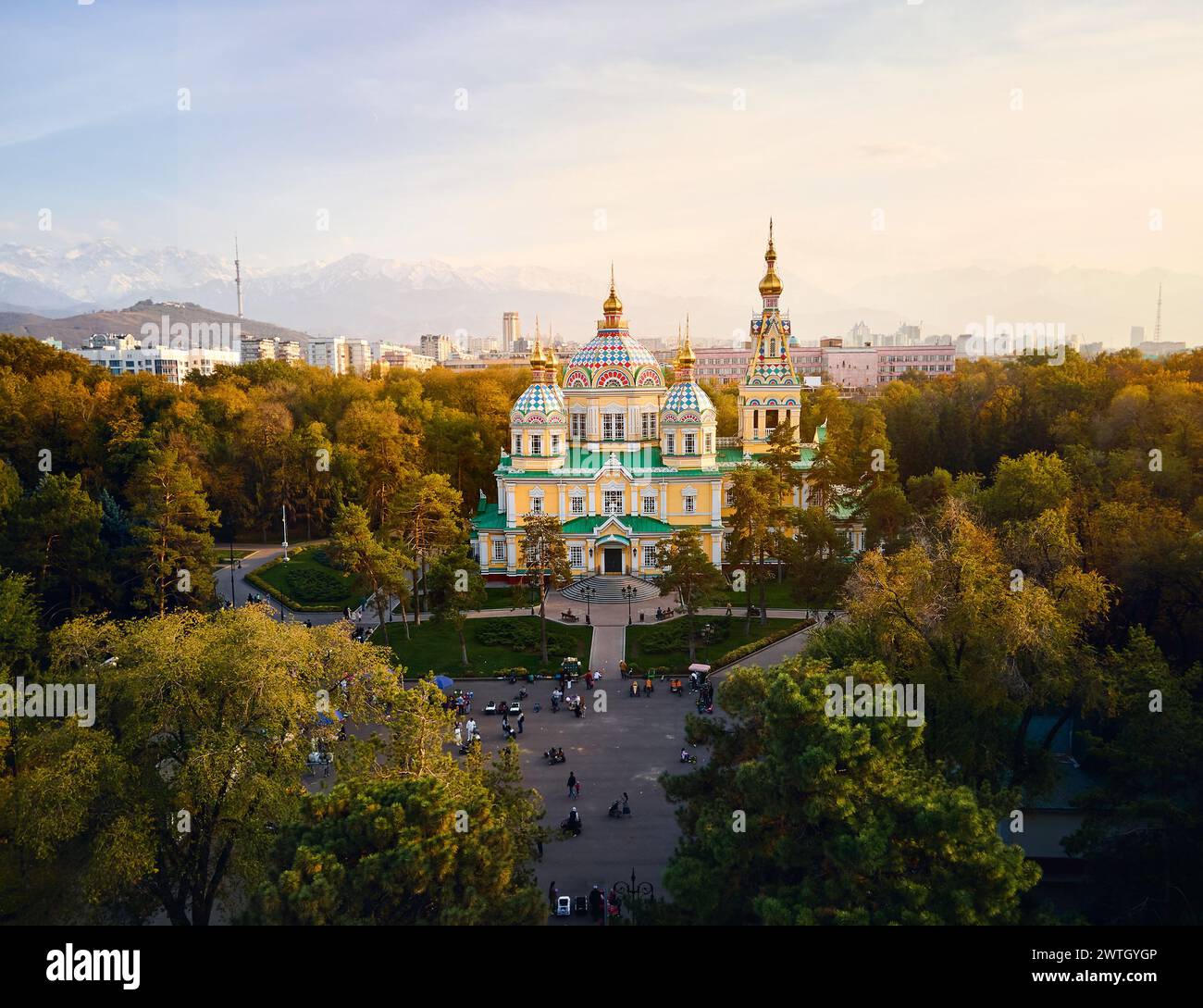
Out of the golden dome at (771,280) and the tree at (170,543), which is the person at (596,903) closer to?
the tree at (170,543)

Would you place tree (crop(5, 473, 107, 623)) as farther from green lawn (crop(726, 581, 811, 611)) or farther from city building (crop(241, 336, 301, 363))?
city building (crop(241, 336, 301, 363))

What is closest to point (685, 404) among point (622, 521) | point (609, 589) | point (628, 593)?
point (622, 521)

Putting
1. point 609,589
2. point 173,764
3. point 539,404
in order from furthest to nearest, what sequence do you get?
point 539,404, point 609,589, point 173,764

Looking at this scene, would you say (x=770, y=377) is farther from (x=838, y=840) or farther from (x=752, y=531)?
(x=838, y=840)

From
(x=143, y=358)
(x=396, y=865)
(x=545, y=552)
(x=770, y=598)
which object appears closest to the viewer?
(x=396, y=865)

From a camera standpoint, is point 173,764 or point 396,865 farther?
point 173,764

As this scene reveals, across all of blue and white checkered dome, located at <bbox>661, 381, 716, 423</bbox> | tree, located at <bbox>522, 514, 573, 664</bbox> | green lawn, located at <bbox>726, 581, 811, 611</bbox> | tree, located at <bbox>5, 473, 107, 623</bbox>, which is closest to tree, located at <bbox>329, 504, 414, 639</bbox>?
tree, located at <bbox>522, 514, 573, 664</bbox>

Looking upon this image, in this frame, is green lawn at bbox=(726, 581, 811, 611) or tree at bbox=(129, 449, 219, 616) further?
green lawn at bbox=(726, 581, 811, 611)
